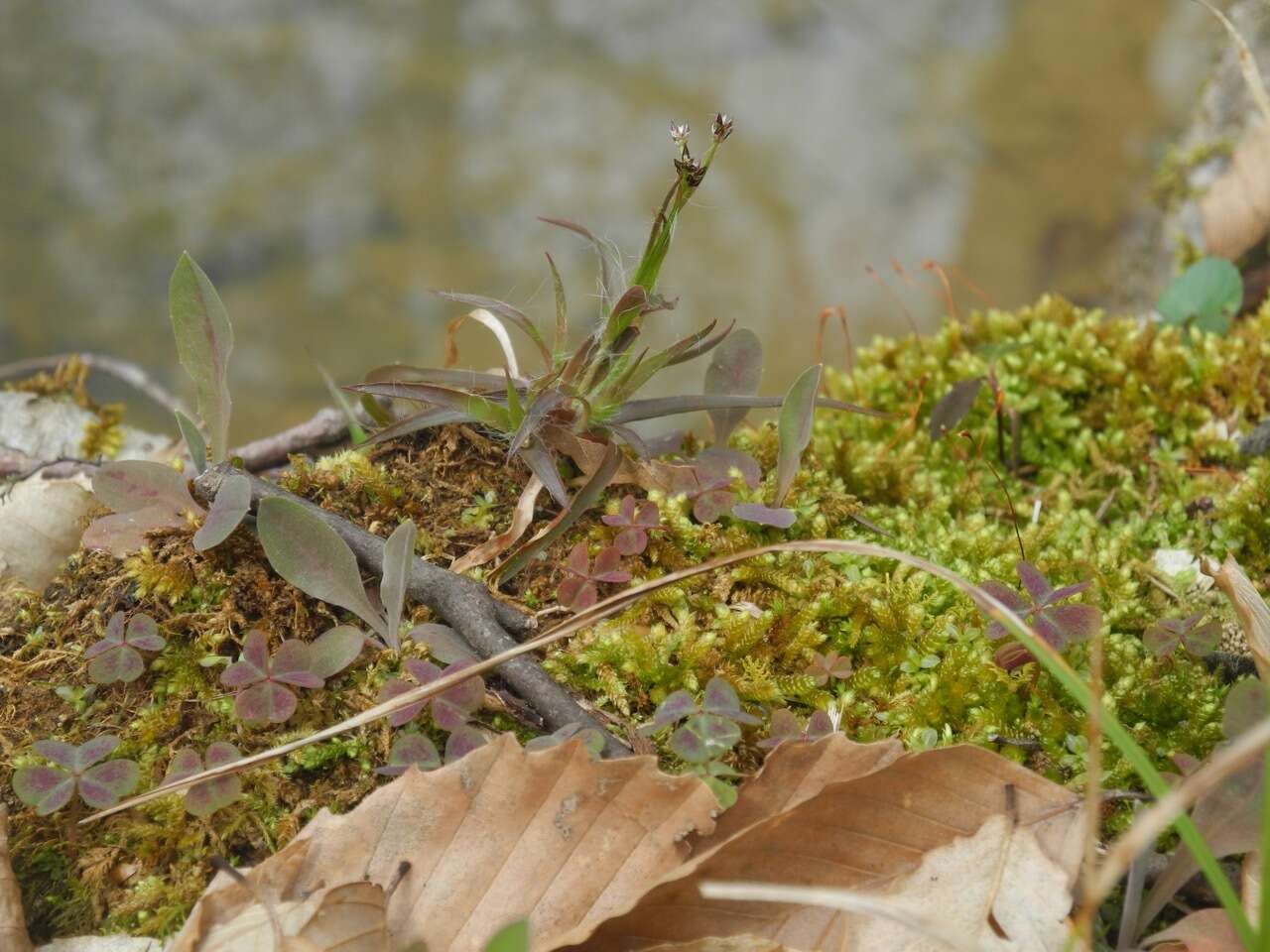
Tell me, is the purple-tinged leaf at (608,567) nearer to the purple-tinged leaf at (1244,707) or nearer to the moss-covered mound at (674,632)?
the moss-covered mound at (674,632)

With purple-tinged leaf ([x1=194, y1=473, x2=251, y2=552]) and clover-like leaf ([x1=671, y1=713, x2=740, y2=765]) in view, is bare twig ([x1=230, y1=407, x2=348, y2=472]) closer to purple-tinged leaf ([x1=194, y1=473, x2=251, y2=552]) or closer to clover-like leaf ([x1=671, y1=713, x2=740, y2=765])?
purple-tinged leaf ([x1=194, y1=473, x2=251, y2=552])

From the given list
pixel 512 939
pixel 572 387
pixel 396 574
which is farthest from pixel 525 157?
pixel 512 939

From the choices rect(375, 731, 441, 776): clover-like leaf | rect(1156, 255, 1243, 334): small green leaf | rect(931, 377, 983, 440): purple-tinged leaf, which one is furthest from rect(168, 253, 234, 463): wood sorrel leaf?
rect(1156, 255, 1243, 334): small green leaf

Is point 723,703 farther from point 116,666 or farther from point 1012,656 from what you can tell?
point 116,666

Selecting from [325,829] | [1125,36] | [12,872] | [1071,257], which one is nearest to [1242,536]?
[325,829]

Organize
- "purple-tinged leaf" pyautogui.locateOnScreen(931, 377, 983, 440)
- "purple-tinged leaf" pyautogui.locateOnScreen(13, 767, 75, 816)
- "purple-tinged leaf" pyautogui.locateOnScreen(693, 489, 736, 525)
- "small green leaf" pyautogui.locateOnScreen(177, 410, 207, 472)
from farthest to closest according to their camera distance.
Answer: "purple-tinged leaf" pyautogui.locateOnScreen(931, 377, 983, 440), "purple-tinged leaf" pyautogui.locateOnScreen(693, 489, 736, 525), "small green leaf" pyautogui.locateOnScreen(177, 410, 207, 472), "purple-tinged leaf" pyautogui.locateOnScreen(13, 767, 75, 816)
